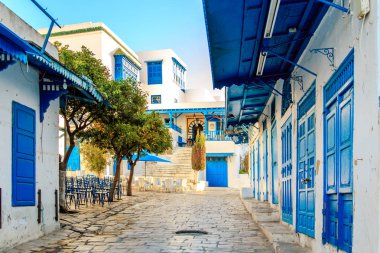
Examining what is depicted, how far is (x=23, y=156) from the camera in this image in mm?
7727

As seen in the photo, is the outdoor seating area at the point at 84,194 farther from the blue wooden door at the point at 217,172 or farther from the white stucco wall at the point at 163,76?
the white stucco wall at the point at 163,76

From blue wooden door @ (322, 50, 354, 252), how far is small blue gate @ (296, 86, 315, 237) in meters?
0.98

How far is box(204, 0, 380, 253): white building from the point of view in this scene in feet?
11.6

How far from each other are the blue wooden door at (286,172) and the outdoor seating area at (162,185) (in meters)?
14.9

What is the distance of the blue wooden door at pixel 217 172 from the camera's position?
33.7m

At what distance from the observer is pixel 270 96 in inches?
467

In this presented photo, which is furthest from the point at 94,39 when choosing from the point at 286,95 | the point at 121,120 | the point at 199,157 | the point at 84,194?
the point at 286,95

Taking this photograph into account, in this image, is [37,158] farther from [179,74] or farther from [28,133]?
[179,74]

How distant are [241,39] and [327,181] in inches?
93.2

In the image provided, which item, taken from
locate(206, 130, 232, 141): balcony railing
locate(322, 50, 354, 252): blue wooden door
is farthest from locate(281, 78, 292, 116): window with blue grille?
locate(206, 130, 232, 141): balcony railing

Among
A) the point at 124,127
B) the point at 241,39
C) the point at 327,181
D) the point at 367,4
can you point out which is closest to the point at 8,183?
the point at 241,39

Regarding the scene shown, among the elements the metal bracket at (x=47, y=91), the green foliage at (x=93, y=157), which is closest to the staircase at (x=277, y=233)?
the metal bracket at (x=47, y=91)

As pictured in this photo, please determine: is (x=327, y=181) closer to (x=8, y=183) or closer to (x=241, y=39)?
(x=241, y=39)

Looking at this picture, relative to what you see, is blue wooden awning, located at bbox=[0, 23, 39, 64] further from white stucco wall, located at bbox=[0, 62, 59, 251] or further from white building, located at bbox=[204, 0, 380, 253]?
white building, located at bbox=[204, 0, 380, 253]
